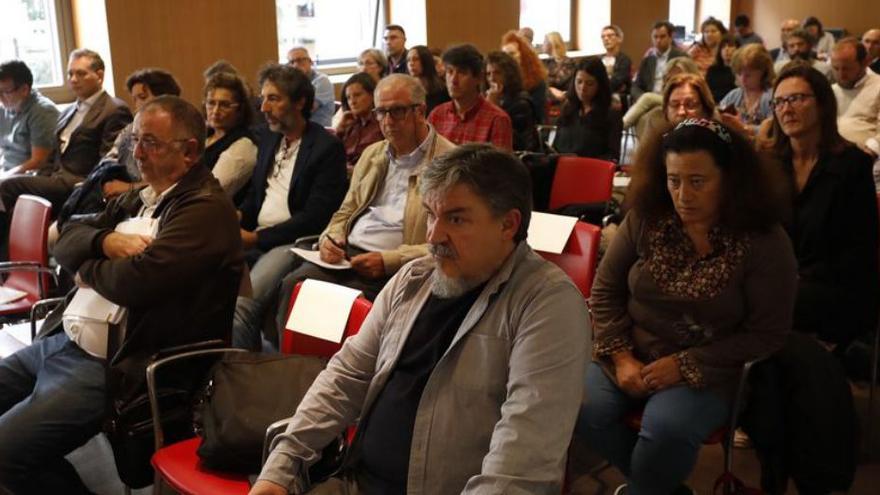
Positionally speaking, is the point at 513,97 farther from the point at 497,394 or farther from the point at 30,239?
the point at 497,394

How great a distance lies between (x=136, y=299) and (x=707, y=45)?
32.3ft

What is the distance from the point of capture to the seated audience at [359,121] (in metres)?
5.18

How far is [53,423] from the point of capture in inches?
94.3

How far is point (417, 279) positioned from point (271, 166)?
2224 mm

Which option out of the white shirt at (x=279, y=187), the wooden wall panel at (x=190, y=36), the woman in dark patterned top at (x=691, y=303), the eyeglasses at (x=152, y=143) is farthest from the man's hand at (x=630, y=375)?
the wooden wall panel at (x=190, y=36)

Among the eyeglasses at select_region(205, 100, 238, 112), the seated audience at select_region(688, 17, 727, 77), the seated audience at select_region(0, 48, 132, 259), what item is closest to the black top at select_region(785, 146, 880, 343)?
the eyeglasses at select_region(205, 100, 238, 112)

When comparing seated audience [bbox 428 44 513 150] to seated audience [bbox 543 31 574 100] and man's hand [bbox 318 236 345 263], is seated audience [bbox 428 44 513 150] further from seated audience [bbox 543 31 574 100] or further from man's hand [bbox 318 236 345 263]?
seated audience [bbox 543 31 574 100]

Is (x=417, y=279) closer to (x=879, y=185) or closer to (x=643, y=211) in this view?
(x=643, y=211)

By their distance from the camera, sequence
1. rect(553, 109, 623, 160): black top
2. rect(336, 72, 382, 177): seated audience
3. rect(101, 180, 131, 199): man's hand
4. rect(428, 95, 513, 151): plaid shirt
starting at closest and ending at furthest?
1. rect(101, 180, 131, 199): man's hand
2. rect(428, 95, 513, 151): plaid shirt
3. rect(336, 72, 382, 177): seated audience
4. rect(553, 109, 623, 160): black top

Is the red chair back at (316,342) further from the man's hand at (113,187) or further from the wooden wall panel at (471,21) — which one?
the wooden wall panel at (471,21)

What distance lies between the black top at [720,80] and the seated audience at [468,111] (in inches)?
180

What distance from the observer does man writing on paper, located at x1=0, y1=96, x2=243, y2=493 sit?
241cm

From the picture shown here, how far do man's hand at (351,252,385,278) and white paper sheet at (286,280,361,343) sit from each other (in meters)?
0.88

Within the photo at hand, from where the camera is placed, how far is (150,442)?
2.48 m
